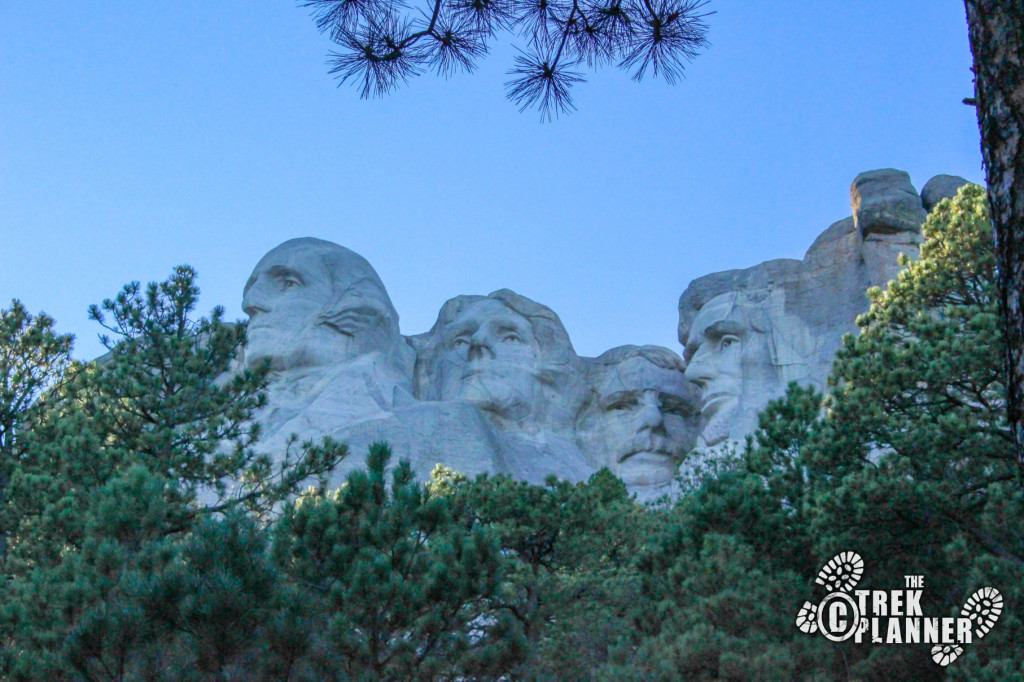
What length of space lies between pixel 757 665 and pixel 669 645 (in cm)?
87

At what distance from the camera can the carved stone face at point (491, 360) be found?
3061 cm

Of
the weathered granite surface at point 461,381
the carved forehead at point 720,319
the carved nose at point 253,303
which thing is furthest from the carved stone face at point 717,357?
the carved nose at point 253,303

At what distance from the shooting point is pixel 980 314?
1024 centimetres

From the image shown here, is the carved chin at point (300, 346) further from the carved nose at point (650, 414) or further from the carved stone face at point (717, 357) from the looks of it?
the carved stone face at point (717, 357)

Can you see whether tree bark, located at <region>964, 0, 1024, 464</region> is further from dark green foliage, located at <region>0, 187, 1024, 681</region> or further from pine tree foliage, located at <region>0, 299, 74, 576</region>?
pine tree foliage, located at <region>0, 299, 74, 576</region>

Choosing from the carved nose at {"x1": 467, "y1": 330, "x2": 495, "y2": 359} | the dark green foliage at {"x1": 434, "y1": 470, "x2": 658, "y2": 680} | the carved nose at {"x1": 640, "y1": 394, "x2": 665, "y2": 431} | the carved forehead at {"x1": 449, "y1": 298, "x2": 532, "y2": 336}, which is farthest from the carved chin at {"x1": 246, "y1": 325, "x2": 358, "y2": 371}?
the dark green foliage at {"x1": 434, "y1": 470, "x2": 658, "y2": 680}

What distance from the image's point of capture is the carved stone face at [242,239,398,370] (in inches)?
1156

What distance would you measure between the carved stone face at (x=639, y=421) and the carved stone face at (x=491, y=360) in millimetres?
2003

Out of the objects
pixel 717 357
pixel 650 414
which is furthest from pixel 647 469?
pixel 717 357

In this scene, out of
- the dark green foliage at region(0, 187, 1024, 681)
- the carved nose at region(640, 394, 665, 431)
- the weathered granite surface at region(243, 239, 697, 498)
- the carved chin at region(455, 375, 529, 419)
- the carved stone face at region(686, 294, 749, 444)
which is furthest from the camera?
the carved nose at region(640, 394, 665, 431)

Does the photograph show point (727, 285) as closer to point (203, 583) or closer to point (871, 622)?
point (871, 622)

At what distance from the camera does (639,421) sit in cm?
3116

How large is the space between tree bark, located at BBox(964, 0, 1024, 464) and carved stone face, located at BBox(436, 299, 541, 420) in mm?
26836

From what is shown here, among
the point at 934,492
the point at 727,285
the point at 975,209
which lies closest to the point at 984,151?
the point at 934,492
